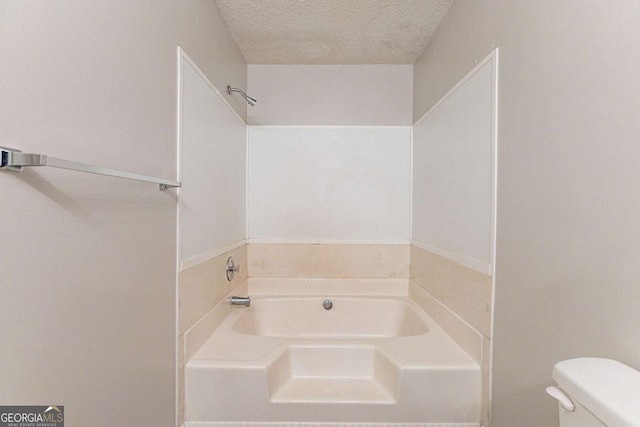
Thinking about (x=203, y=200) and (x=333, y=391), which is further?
(x=203, y=200)

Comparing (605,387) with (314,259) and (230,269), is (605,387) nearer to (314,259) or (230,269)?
(230,269)

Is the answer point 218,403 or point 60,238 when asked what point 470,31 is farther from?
point 218,403

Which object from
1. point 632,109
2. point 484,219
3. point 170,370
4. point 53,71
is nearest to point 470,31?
point 484,219

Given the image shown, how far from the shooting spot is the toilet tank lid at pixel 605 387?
548mm

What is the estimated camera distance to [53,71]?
0.69 m

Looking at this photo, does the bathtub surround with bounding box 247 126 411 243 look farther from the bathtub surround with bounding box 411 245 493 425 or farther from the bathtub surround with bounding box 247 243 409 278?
the bathtub surround with bounding box 411 245 493 425

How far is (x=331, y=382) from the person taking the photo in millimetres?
1499

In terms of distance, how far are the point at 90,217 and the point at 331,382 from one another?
3.84 feet

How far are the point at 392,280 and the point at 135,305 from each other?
1880mm

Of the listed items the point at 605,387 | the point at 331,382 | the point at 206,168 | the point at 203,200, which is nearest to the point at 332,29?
the point at 206,168

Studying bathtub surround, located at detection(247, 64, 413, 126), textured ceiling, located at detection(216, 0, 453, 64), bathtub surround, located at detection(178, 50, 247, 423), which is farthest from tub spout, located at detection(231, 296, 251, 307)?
textured ceiling, located at detection(216, 0, 453, 64)

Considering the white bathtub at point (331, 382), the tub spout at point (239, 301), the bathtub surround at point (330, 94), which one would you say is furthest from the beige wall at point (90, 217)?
the bathtub surround at point (330, 94)

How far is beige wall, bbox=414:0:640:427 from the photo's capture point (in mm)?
713

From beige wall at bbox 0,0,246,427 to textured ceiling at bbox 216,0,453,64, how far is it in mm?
717
